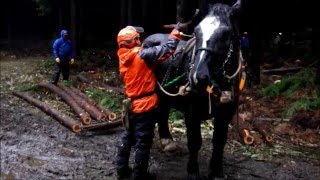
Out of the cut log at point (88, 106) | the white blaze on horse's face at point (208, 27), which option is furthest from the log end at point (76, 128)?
the white blaze on horse's face at point (208, 27)

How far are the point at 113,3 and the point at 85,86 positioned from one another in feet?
41.8

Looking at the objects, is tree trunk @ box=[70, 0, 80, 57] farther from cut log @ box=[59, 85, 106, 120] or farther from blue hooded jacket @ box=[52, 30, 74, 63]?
cut log @ box=[59, 85, 106, 120]

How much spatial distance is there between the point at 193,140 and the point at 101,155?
2.28 meters

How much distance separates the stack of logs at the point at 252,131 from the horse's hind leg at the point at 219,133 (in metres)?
1.69

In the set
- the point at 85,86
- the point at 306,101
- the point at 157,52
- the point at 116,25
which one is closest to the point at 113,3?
the point at 116,25

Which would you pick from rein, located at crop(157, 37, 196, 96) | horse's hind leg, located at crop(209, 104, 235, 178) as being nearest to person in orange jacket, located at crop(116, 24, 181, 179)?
rein, located at crop(157, 37, 196, 96)

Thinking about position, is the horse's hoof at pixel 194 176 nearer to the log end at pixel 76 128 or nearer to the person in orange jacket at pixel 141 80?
Result: the person in orange jacket at pixel 141 80

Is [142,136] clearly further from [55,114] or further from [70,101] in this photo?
[70,101]

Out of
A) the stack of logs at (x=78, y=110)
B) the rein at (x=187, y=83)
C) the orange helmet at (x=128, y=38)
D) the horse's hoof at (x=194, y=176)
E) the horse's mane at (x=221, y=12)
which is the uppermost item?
the horse's mane at (x=221, y=12)

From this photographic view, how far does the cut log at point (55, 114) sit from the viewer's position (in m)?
9.63

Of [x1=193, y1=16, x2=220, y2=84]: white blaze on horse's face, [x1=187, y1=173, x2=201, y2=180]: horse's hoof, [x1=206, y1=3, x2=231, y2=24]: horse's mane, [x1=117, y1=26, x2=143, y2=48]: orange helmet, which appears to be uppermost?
[x1=206, y1=3, x2=231, y2=24]: horse's mane

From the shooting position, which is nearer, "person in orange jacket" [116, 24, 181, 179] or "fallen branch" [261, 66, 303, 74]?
"person in orange jacket" [116, 24, 181, 179]

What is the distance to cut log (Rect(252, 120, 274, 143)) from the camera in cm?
884

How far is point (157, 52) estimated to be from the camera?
20.2ft
